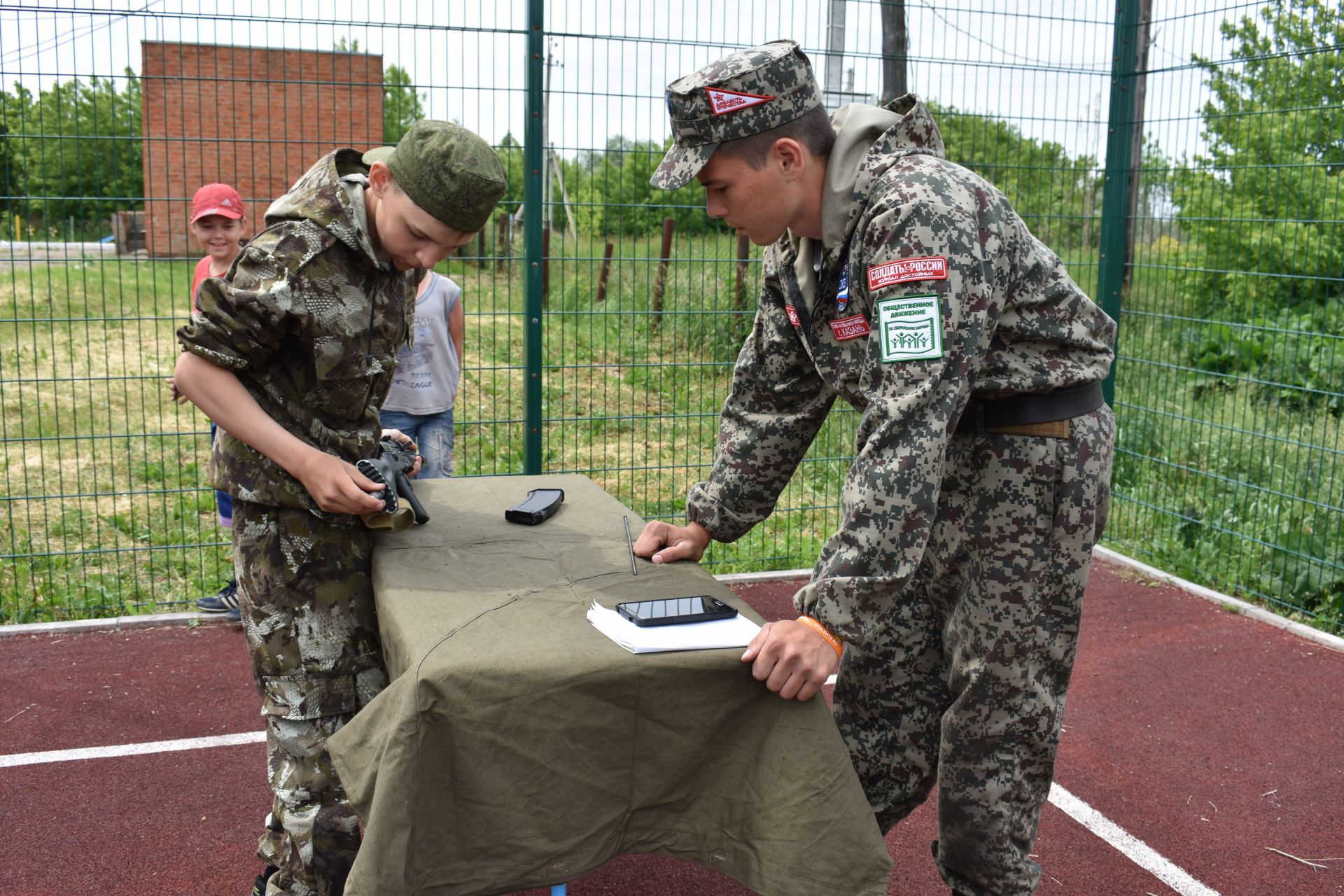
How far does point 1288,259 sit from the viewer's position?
543cm

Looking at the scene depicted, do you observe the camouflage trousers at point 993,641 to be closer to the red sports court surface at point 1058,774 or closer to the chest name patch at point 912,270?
the chest name patch at point 912,270

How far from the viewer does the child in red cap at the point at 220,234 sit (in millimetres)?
5004

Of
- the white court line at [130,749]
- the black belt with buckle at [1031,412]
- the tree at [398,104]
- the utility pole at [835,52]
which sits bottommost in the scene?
the white court line at [130,749]

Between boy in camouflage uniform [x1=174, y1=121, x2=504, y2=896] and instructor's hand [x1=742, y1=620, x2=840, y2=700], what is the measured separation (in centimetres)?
94

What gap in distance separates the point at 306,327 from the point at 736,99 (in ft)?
3.20

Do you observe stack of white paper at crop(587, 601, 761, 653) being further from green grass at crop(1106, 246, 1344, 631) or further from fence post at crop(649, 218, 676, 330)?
green grass at crop(1106, 246, 1344, 631)

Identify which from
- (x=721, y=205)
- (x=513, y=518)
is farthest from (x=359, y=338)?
(x=721, y=205)

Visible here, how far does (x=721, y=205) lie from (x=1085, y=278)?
4.71 meters

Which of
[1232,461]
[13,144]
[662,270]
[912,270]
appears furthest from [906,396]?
[1232,461]

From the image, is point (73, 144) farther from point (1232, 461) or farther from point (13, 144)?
point (1232, 461)

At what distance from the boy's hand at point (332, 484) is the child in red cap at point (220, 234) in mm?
2893

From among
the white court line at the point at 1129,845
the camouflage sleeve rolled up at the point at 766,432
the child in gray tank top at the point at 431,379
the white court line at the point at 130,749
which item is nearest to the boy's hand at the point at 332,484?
the camouflage sleeve rolled up at the point at 766,432

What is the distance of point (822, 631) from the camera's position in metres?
1.88

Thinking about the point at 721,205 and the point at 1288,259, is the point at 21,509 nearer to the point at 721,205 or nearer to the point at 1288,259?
the point at 721,205
